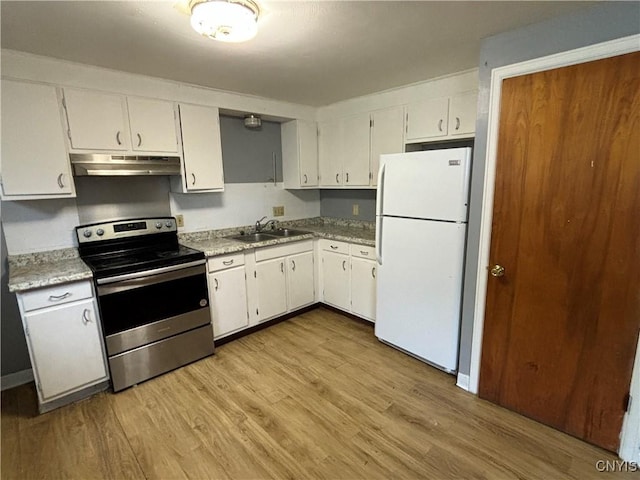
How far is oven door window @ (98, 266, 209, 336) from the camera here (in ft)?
7.13

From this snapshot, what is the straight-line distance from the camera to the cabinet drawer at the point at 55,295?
1.92 meters

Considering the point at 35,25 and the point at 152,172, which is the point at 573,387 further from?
the point at 35,25

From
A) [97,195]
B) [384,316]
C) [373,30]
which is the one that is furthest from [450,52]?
[97,195]

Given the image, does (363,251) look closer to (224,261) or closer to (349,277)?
(349,277)

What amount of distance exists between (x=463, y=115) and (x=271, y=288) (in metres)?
2.34

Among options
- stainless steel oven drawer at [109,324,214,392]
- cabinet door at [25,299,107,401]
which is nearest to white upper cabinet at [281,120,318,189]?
stainless steel oven drawer at [109,324,214,392]

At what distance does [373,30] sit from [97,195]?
7.88 ft

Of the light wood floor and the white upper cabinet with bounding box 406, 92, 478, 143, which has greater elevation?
the white upper cabinet with bounding box 406, 92, 478, 143

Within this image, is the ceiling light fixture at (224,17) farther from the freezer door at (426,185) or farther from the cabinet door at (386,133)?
the cabinet door at (386,133)

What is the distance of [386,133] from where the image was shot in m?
3.08

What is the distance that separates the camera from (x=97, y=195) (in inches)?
101

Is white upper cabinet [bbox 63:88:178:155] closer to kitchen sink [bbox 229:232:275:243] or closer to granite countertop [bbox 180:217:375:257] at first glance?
granite countertop [bbox 180:217:375:257]

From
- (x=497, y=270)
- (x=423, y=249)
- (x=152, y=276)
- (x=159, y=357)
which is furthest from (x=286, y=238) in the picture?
(x=497, y=270)

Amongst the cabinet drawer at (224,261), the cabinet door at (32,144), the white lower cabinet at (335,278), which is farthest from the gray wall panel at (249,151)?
the cabinet door at (32,144)
